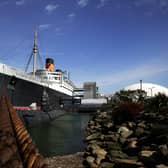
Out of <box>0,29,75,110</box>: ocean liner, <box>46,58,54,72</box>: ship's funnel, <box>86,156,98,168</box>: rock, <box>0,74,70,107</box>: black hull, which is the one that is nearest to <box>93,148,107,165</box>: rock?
<box>86,156,98,168</box>: rock

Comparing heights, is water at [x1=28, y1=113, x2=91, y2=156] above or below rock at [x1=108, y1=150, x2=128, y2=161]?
below

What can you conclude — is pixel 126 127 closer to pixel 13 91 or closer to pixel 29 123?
pixel 29 123

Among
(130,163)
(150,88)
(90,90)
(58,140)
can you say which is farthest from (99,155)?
(150,88)

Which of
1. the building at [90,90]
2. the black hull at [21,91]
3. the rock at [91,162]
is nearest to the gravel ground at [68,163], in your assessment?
the rock at [91,162]

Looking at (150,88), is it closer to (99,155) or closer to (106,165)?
→ (99,155)

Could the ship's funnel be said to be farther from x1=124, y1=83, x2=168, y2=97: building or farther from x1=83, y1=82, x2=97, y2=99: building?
x1=124, y1=83, x2=168, y2=97: building

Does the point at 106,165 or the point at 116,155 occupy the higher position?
the point at 116,155

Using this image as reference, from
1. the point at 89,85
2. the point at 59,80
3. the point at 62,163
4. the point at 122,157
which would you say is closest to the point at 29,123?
the point at 62,163

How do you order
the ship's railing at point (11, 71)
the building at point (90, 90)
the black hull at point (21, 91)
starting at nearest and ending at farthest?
the ship's railing at point (11, 71), the black hull at point (21, 91), the building at point (90, 90)

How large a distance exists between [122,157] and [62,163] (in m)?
2.65

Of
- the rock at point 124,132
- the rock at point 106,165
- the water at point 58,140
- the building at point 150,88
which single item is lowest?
the water at point 58,140

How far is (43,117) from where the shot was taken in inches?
1457

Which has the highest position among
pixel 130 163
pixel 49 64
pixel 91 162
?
pixel 49 64

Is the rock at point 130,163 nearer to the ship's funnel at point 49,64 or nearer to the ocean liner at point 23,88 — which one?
the ocean liner at point 23,88
